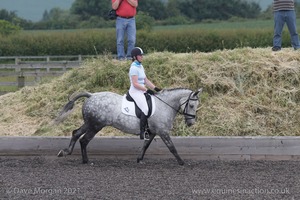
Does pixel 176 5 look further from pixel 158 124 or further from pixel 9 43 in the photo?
pixel 158 124

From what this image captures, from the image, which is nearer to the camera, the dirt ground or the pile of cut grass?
the dirt ground

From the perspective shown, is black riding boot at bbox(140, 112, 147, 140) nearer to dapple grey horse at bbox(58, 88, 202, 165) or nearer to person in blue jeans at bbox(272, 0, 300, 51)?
dapple grey horse at bbox(58, 88, 202, 165)

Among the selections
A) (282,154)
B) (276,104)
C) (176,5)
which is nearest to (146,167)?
(282,154)

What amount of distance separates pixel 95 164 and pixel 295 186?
332cm

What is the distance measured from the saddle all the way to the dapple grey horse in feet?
0.20

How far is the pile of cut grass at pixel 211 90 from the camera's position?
1156 centimetres

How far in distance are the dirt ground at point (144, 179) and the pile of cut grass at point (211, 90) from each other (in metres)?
1.08

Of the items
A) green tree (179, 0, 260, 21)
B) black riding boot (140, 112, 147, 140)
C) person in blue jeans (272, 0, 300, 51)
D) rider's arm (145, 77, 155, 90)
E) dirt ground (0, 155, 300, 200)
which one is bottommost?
green tree (179, 0, 260, 21)

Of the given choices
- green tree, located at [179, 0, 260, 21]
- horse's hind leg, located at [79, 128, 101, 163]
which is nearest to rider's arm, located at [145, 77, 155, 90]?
horse's hind leg, located at [79, 128, 101, 163]

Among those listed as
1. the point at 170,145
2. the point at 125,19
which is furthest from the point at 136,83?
the point at 125,19

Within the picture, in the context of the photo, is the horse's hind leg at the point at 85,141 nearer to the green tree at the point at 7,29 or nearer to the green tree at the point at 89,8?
the green tree at the point at 7,29

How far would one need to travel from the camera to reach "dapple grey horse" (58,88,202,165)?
33.4 feet

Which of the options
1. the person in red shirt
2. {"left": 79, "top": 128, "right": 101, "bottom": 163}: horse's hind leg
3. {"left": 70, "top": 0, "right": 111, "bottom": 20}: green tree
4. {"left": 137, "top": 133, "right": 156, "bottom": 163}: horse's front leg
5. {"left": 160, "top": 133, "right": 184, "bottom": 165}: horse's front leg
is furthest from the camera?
{"left": 70, "top": 0, "right": 111, "bottom": 20}: green tree

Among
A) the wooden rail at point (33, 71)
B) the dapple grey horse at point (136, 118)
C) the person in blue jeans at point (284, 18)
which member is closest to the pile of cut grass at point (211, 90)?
the person in blue jeans at point (284, 18)
